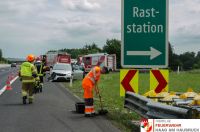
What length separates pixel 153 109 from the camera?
1013cm

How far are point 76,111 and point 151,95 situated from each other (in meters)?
4.20

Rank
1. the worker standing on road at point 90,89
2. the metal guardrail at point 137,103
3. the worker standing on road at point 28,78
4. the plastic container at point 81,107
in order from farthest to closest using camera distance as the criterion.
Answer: the worker standing on road at point 28,78 → the plastic container at point 81,107 → the worker standing on road at point 90,89 → the metal guardrail at point 137,103

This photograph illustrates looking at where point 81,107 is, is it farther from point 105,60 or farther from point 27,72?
point 105,60

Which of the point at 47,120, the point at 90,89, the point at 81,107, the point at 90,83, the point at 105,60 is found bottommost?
the point at 47,120

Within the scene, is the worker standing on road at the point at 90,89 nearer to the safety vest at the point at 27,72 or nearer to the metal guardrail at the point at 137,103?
the metal guardrail at the point at 137,103

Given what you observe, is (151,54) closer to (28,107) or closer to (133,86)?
(133,86)

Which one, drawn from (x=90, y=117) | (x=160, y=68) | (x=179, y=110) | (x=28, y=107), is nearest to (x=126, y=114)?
(x=90, y=117)

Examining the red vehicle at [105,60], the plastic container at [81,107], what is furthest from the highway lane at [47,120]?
the red vehicle at [105,60]

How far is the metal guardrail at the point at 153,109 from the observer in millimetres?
8741

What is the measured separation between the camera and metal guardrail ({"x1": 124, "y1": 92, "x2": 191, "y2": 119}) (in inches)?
344

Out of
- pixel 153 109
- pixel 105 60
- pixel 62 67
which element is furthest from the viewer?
pixel 105 60

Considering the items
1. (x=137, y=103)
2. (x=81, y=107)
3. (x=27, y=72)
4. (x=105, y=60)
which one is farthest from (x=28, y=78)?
(x=105, y=60)

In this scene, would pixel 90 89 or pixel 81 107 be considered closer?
pixel 90 89

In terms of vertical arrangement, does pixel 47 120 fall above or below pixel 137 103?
below
